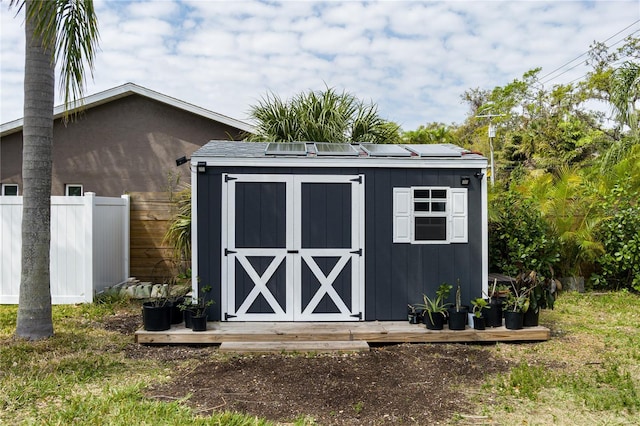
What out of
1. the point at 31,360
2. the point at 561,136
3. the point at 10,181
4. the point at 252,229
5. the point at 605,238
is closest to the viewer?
the point at 31,360

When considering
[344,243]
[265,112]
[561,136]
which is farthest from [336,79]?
[561,136]

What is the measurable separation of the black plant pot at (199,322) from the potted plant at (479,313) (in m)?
3.07

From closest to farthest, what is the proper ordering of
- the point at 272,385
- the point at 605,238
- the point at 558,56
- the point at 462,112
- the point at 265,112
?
A: the point at 272,385 < the point at 605,238 < the point at 265,112 < the point at 558,56 < the point at 462,112

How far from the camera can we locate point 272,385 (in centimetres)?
431

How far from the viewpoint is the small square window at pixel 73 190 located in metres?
10.9

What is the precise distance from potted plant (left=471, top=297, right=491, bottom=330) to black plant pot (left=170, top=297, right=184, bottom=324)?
3.47 metres

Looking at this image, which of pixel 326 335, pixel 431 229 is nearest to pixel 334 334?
pixel 326 335

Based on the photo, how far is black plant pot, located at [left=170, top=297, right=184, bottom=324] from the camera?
19.6 ft

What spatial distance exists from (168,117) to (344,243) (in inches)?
246

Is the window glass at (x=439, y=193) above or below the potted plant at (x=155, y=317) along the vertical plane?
above

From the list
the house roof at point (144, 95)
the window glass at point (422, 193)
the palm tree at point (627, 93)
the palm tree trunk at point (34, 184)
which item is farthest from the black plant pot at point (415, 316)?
the palm tree at point (627, 93)

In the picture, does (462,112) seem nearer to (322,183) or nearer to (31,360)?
(322,183)

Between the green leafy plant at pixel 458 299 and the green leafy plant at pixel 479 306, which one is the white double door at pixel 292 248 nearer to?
the green leafy plant at pixel 458 299

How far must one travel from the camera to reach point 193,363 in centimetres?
496
